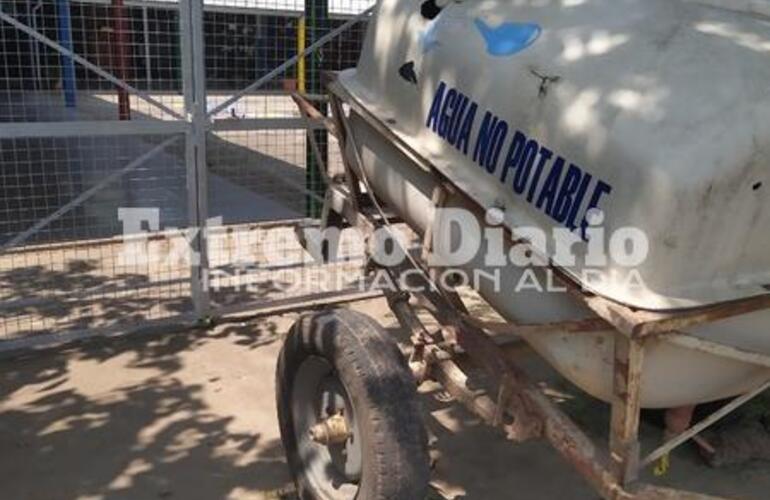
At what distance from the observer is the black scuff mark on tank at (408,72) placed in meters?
3.45

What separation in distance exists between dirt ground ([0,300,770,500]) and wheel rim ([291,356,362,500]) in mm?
294

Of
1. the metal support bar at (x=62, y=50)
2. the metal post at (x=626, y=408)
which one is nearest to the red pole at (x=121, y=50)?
the metal support bar at (x=62, y=50)

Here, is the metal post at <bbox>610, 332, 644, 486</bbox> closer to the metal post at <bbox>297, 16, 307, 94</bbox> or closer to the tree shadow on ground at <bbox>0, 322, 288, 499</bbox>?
the tree shadow on ground at <bbox>0, 322, 288, 499</bbox>

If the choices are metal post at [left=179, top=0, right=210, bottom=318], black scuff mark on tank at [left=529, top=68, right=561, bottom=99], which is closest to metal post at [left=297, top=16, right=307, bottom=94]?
metal post at [left=179, top=0, right=210, bottom=318]

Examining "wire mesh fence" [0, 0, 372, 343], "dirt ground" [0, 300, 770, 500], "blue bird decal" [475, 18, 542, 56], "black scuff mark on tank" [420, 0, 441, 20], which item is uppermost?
"black scuff mark on tank" [420, 0, 441, 20]

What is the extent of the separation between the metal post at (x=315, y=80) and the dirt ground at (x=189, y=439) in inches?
72.0

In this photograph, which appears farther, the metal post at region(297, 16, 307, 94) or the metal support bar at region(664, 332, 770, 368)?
the metal post at region(297, 16, 307, 94)

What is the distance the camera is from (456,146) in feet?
10.2

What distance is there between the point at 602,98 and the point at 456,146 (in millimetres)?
715

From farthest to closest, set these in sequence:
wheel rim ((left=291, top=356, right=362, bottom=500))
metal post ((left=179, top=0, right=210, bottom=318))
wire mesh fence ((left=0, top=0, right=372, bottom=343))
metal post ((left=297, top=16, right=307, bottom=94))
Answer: metal post ((left=297, top=16, right=307, bottom=94)), wire mesh fence ((left=0, top=0, right=372, bottom=343)), metal post ((left=179, top=0, right=210, bottom=318)), wheel rim ((left=291, top=356, right=362, bottom=500))

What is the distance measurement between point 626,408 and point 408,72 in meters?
1.76

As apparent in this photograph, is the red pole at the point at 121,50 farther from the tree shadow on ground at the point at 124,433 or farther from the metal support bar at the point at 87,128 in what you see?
the tree shadow on ground at the point at 124,433

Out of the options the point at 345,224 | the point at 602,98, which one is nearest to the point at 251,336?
the point at 345,224

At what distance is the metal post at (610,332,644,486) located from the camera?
7.70 ft
